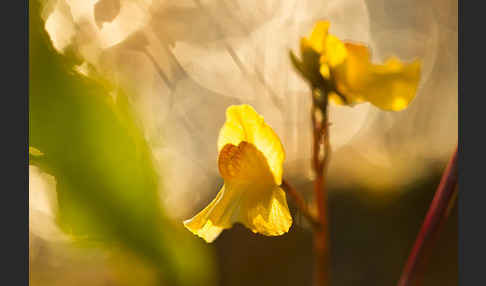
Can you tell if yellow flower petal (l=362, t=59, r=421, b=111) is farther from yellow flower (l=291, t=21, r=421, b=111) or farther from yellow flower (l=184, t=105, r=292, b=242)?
yellow flower (l=184, t=105, r=292, b=242)

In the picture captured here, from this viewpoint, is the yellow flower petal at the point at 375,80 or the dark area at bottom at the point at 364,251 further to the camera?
the dark area at bottom at the point at 364,251

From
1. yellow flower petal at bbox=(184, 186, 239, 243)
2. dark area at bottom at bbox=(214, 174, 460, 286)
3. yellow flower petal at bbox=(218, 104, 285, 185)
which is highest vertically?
yellow flower petal at bbox=(218, 104, 285, 185)

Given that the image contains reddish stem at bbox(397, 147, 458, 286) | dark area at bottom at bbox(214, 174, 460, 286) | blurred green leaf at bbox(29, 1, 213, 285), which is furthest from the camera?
dark area at bottom at bbox(214, 174, 460, 286)

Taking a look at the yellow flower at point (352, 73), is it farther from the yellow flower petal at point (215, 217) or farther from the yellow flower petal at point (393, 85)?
the yellow flower petal at point (215, 217)

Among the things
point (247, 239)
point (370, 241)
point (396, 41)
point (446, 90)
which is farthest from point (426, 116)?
point (247, 239)

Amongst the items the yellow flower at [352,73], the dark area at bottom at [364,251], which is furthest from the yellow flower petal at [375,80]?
the dark area at bottom at [364,251]

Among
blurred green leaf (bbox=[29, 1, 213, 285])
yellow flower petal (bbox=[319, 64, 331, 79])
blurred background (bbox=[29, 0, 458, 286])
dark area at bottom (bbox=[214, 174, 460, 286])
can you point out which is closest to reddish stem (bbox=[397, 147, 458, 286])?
blurred background (bbox=[29, 0, 458, 286])

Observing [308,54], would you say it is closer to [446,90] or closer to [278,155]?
[278,155]
